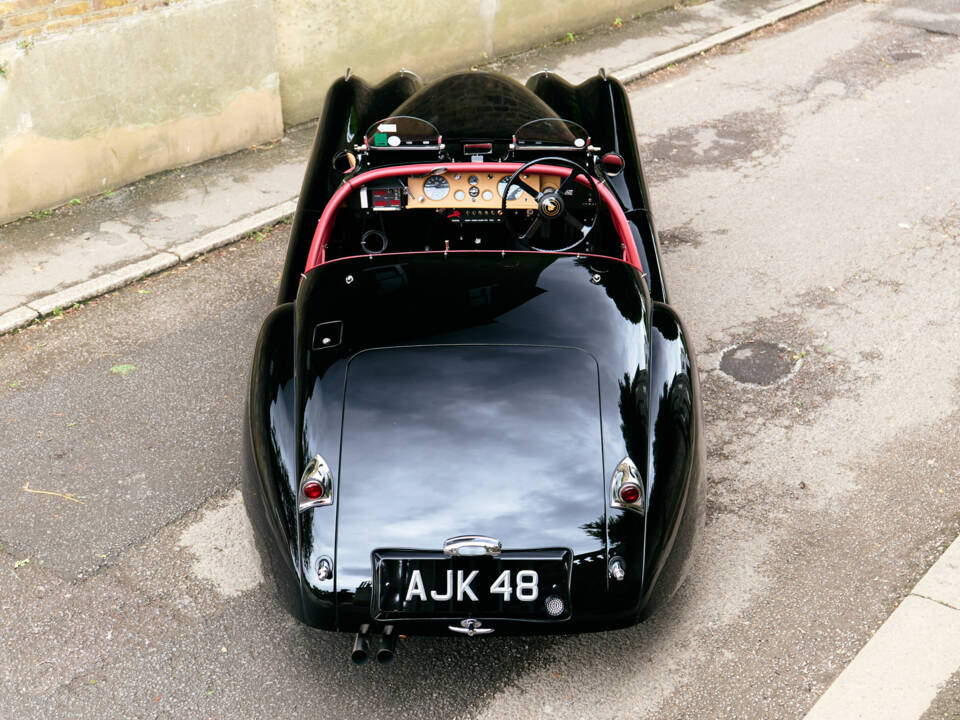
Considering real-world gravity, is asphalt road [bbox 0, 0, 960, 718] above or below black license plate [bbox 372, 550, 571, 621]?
below

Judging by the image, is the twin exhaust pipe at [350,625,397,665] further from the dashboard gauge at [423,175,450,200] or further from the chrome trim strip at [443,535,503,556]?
the dashboard gauge at [423,175,450,200]

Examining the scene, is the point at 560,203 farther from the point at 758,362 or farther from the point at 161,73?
the point at 161,73

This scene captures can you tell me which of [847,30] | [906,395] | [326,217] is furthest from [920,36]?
[326,217]

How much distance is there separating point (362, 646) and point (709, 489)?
6.44 ft

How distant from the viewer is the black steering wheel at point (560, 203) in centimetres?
433

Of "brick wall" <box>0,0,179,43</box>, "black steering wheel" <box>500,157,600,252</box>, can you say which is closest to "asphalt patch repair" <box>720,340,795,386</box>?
"black steering wheel" <box>500,157,600,252</box>

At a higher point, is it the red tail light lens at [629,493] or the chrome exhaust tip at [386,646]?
the red tail light lens at [629,493]

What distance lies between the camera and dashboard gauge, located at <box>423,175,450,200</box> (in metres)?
4.62

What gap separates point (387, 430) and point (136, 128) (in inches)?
190

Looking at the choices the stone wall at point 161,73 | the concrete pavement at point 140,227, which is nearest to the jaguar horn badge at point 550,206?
the concrete pavement at point 140,227

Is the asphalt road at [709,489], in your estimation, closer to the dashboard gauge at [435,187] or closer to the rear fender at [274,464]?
the rear fender at [274,464]

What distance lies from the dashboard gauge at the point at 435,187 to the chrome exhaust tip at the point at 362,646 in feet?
7.20

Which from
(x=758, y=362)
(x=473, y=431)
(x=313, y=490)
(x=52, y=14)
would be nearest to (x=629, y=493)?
(x=473, y=431)

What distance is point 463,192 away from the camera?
4648 millimetres
